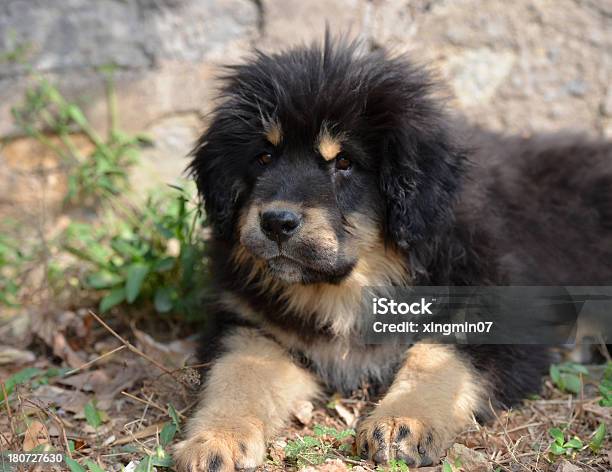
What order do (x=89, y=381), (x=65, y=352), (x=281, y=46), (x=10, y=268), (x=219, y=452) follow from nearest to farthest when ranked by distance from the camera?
(x=219, y=452), (x=89, y=381), (x=65, y=352), (x=10, y=268), (x=281, y=46)

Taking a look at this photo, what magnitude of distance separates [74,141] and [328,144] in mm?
2553

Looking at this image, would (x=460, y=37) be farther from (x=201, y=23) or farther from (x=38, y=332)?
(x=38, y=332)

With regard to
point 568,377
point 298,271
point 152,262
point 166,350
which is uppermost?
point 298,271

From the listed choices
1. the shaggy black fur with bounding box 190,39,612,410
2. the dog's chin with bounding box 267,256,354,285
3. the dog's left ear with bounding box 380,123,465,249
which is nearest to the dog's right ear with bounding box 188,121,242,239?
the shaggy black fur with bounding box 190,39,612,410

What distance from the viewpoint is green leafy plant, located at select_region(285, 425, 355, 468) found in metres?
2.75

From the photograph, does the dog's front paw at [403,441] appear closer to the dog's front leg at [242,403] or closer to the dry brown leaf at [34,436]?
the dog's front leg at [242,403]

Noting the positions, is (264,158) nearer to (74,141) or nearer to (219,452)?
(219,452)

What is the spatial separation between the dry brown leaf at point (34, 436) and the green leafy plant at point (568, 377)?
2261 millimetres

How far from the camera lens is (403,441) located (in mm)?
2723

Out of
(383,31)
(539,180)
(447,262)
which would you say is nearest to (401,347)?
(447,262)

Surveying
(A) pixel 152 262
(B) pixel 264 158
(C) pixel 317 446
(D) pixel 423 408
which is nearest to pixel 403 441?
(D) pixel 423 408

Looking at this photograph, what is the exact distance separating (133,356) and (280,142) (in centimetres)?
146

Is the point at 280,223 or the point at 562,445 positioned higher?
the point at 280,223

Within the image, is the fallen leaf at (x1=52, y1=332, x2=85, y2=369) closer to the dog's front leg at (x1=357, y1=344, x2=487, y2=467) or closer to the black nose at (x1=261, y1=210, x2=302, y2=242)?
the black nose at (x1=261, y1=210, x2=302, y2=242)
